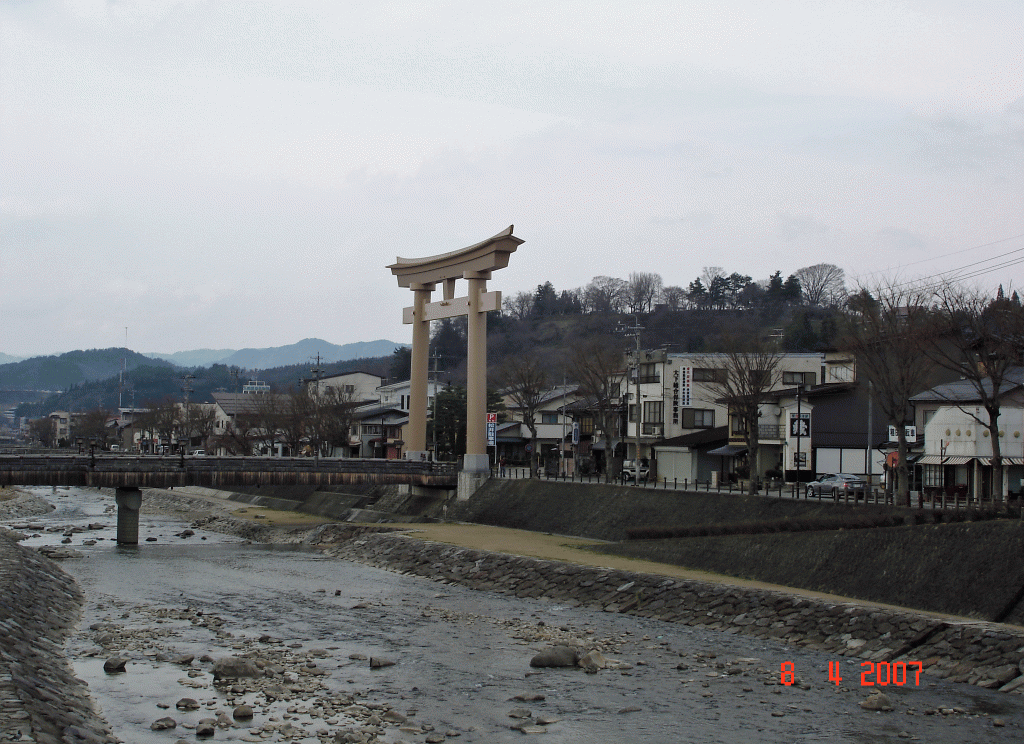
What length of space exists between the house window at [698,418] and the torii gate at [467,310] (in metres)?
13.4

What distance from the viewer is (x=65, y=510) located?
76.9 m

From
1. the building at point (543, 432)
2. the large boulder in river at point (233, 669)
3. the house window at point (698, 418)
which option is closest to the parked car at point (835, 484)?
the house window at point (698, 418)

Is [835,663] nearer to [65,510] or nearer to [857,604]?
[857,604]

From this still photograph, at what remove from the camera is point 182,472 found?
5125 cm

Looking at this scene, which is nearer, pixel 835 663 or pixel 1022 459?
pixel 835 663

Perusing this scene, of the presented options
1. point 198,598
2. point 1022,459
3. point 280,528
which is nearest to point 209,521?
point 280,528

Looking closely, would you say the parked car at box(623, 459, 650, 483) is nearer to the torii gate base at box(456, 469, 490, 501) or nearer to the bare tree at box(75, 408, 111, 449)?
the torii gate base at box(456, 469, 490, 501)

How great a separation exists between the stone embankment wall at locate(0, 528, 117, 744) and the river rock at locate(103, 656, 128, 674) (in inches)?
29.0

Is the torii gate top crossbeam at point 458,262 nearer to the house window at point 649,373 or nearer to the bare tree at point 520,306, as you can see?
the house window at point 649,373

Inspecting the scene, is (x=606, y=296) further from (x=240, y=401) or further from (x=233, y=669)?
(x=233, y=669)

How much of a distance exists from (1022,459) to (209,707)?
102 feet
